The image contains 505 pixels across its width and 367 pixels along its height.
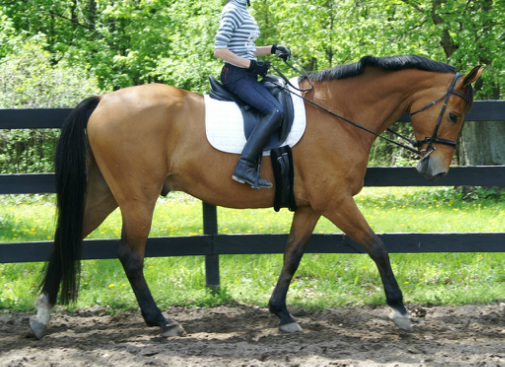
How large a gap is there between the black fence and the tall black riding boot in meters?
1.08

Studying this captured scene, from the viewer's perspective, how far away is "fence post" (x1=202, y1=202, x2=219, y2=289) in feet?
18.2

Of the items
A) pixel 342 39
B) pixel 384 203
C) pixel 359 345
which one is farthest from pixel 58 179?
pixel 342 39

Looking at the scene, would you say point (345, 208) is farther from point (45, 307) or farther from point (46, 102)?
point (46, 102)

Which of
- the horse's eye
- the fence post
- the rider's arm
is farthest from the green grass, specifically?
the rider's arm

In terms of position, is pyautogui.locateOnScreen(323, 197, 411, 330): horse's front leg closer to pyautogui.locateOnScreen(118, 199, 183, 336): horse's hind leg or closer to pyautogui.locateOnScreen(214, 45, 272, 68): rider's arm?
pyautogui.locateOnScreen(214, 45, 272, 68): rider's arm

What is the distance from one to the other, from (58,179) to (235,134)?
4.95ft

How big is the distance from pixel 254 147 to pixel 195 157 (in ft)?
1.66

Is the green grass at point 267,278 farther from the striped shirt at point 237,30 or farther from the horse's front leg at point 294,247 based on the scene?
the striped shirt at point 237,30

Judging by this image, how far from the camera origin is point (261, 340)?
14.8ft

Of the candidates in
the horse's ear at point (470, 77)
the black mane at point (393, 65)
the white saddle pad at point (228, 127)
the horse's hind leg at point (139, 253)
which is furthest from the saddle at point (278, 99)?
the horse's ear at point (470, 77)

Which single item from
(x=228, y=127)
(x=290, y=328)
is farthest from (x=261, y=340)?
(x=228, y=127)

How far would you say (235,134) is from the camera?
4668 millimetres

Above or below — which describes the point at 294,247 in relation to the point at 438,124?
below

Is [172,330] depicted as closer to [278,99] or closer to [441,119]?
[278,99]
